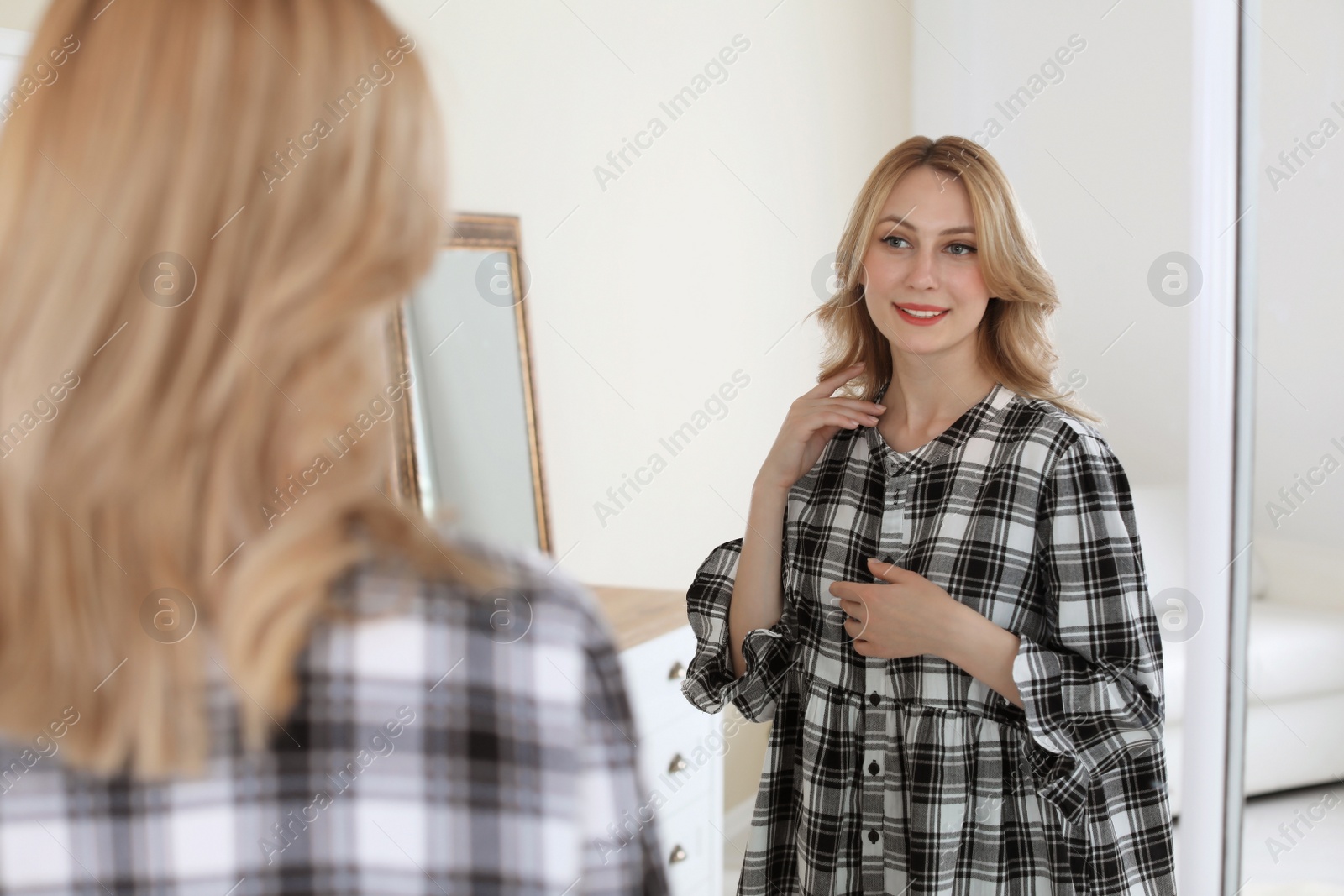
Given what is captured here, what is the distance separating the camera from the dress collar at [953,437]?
1.25 m

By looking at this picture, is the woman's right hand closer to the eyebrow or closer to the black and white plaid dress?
the black and white plaid dress

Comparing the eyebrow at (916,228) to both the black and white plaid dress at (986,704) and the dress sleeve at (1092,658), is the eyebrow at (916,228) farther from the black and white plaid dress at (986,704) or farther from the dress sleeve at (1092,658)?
the dress sleeve at (1092,658)

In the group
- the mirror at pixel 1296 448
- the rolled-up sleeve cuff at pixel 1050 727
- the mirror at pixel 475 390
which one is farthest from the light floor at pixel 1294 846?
the mirror at pixel 475 390

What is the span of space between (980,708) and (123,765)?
0.93m

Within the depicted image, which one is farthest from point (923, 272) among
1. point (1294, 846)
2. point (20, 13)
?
point (1294, 846)

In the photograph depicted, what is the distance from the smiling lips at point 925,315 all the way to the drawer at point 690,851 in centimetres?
111

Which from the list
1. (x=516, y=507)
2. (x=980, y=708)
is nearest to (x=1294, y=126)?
(x=980, y=708)

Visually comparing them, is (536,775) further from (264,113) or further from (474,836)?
(264,113)

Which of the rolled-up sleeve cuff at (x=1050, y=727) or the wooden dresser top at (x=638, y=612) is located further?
the wooden dresser top at (x=638, y=612)

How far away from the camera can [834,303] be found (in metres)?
1.44

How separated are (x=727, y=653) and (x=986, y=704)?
12.8 inches

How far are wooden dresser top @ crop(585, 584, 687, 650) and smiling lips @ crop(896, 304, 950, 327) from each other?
2.50 ft

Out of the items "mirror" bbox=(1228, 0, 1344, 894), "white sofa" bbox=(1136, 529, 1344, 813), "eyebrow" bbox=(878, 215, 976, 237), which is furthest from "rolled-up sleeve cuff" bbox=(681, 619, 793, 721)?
"mirror" bbox=(1228, 0, 1344, 894)

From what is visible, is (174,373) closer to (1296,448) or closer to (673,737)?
(673,737)
